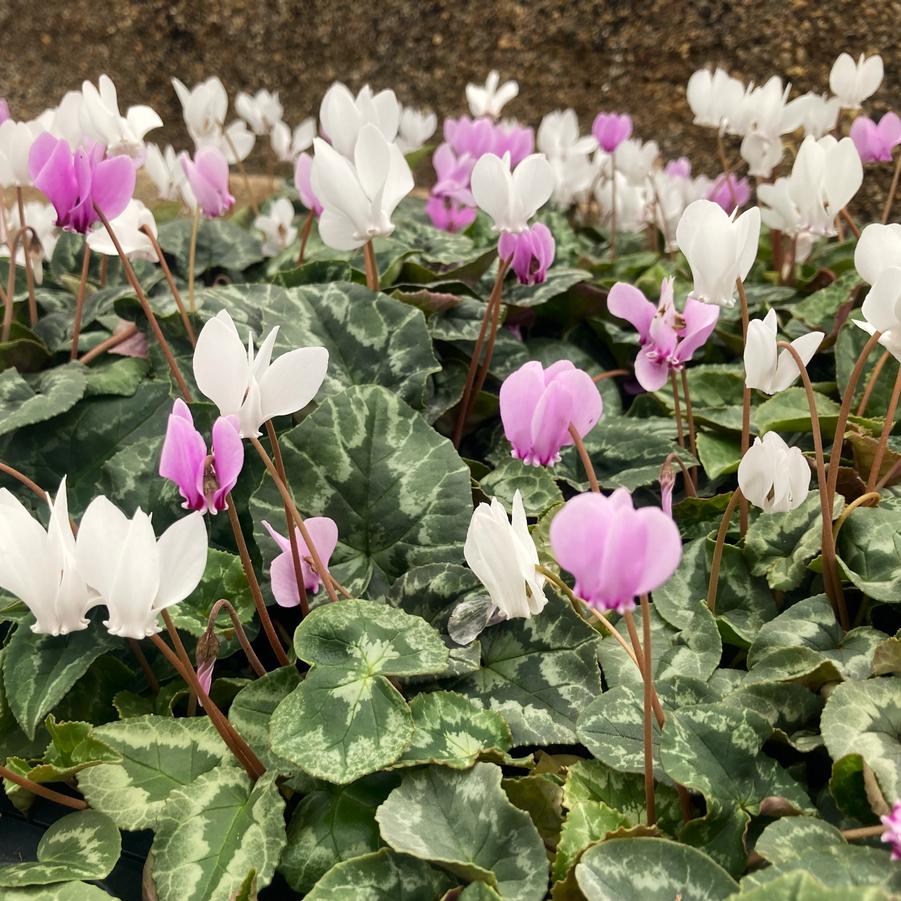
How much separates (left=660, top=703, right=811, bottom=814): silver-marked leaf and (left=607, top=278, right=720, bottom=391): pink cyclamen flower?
0.43m

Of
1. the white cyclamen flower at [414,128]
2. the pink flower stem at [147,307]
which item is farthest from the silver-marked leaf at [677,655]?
the white cyclamen flower at [414,128]

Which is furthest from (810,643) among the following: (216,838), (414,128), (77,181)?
(414,128)

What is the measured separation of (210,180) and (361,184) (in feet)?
1.72

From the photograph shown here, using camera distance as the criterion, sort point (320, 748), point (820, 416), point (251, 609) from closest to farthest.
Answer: point (320, 748) < point (251, 609) < point (820, 416)

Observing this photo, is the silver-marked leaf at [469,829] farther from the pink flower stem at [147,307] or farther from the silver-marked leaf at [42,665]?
the pink flower stem at [147,307]

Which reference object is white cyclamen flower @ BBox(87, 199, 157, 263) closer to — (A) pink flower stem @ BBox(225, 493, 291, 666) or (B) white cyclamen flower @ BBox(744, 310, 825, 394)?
(A) pink flower stem @ BBox(225, 493, 291, 666)

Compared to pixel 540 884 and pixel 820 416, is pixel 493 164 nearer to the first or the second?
pixel 820 416

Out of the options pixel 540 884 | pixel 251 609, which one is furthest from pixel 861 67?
pixel 540 884

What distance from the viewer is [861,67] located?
1.87 meters

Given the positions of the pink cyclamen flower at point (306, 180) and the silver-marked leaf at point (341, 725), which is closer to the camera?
the silver-marked leaf at point (341, 725)

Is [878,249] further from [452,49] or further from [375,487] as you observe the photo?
[452,49]

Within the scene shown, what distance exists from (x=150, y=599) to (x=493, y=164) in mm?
765

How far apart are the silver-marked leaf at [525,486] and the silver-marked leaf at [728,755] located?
0.46 metres

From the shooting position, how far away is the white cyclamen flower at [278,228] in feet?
7.63
